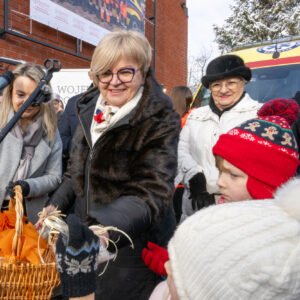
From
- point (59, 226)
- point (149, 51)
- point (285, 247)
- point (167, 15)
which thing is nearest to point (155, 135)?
point (149, 51)

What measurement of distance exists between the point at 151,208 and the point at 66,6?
6668 mm

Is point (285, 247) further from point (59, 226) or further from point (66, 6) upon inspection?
point (66, 6)

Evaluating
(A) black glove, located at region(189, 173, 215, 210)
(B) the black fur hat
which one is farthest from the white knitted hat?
(B) the black fur hat

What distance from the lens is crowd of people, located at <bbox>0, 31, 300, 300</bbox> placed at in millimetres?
995

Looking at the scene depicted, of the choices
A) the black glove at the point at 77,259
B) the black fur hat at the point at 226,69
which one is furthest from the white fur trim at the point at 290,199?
the black fur hat at the point at 226,69

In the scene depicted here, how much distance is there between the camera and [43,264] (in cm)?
160

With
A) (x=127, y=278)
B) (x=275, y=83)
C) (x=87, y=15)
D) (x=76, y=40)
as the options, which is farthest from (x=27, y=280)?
(x=76, y=40)

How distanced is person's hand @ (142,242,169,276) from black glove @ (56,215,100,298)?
522 millimetres

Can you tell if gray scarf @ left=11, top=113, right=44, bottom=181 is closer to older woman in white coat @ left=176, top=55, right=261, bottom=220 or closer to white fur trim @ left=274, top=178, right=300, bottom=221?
older woman in white coat @ left=176, top=55, right=261, bottom=220

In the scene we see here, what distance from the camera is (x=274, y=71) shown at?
496 centimetres

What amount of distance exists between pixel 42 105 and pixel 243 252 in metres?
2.09

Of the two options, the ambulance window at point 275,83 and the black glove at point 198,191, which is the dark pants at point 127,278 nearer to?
the black glove at point 198,191

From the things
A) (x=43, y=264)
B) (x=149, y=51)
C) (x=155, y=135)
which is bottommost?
(x=43, y=264)

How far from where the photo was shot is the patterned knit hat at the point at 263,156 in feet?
6.41
